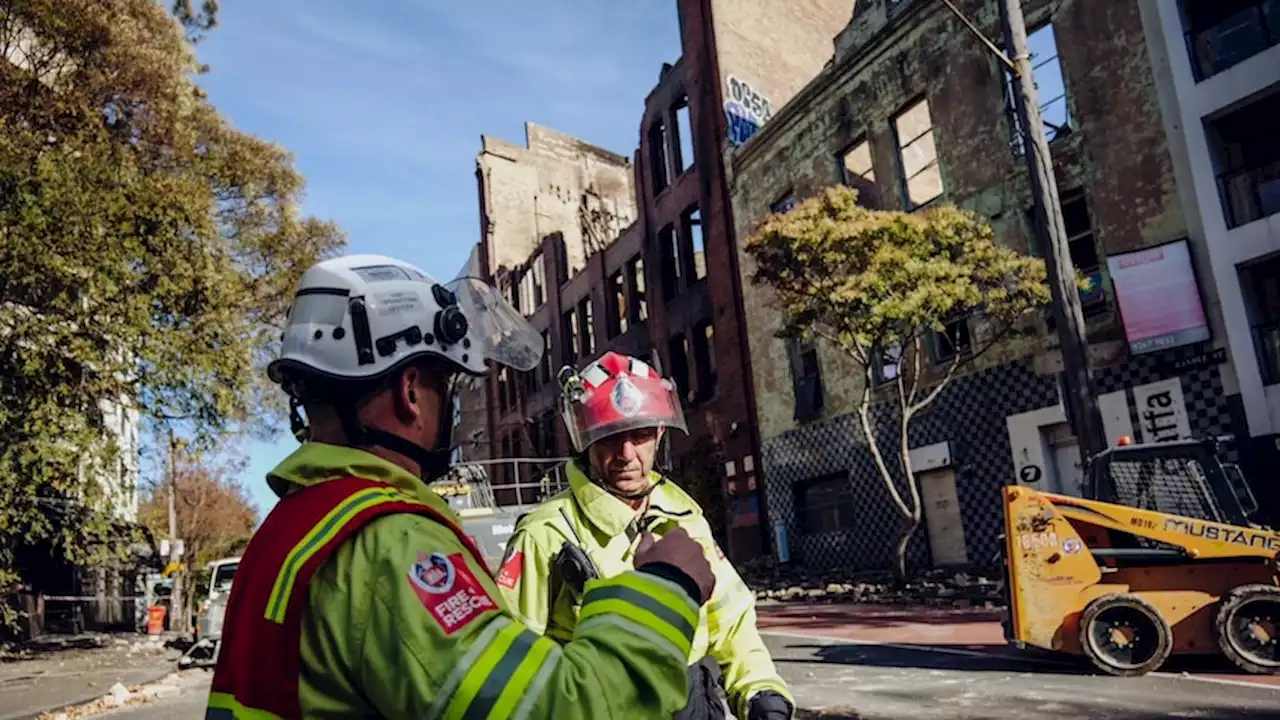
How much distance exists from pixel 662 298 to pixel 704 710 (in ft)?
89.5

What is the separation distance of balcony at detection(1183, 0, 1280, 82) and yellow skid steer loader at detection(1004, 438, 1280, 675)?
8.68 metres

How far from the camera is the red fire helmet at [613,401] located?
2.88m

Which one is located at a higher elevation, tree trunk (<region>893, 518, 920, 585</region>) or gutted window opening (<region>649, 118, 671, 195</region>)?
gutted window opening (<region>649, 118, 671, 195</region>)

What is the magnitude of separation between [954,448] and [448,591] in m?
17.8

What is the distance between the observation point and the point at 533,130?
45.7 metres

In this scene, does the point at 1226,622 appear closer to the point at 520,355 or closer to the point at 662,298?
the point at 520,355

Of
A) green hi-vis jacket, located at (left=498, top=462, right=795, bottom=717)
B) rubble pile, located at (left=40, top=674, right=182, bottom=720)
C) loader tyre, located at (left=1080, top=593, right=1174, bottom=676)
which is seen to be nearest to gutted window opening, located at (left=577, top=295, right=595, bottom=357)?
rubble pile, located at (left=40, top=674, right=182, bottom=720)

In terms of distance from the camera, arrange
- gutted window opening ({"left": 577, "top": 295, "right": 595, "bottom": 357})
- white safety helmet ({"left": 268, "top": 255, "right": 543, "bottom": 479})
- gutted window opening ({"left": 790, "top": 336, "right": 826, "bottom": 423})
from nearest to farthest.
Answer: white safety helmet ({"left": 268, "top": 255, "right": 543, "bottom": 479}), gutted window opening ({"left": 790, "top": 336, "right": 826, "bottom": 423}), gutted window opening ({"left": 577, "top": 295, "right": 595, "bottom": 357})

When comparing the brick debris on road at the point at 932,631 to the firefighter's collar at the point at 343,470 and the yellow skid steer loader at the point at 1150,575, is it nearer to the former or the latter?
the yellow skid steer loader at the point at 1150,575

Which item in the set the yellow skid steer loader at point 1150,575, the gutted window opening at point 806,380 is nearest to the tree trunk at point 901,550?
the gutted window opening at point 806,380

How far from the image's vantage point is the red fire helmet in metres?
2.88

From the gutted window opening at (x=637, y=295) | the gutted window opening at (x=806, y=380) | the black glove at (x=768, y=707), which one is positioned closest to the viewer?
the black glove at (x=768, y=707)

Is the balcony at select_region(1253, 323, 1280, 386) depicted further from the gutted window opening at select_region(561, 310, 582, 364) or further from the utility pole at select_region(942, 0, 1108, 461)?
the gutted window opening at select_region(561, 310, 582, 364)

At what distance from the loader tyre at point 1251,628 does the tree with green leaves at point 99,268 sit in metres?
13.8
